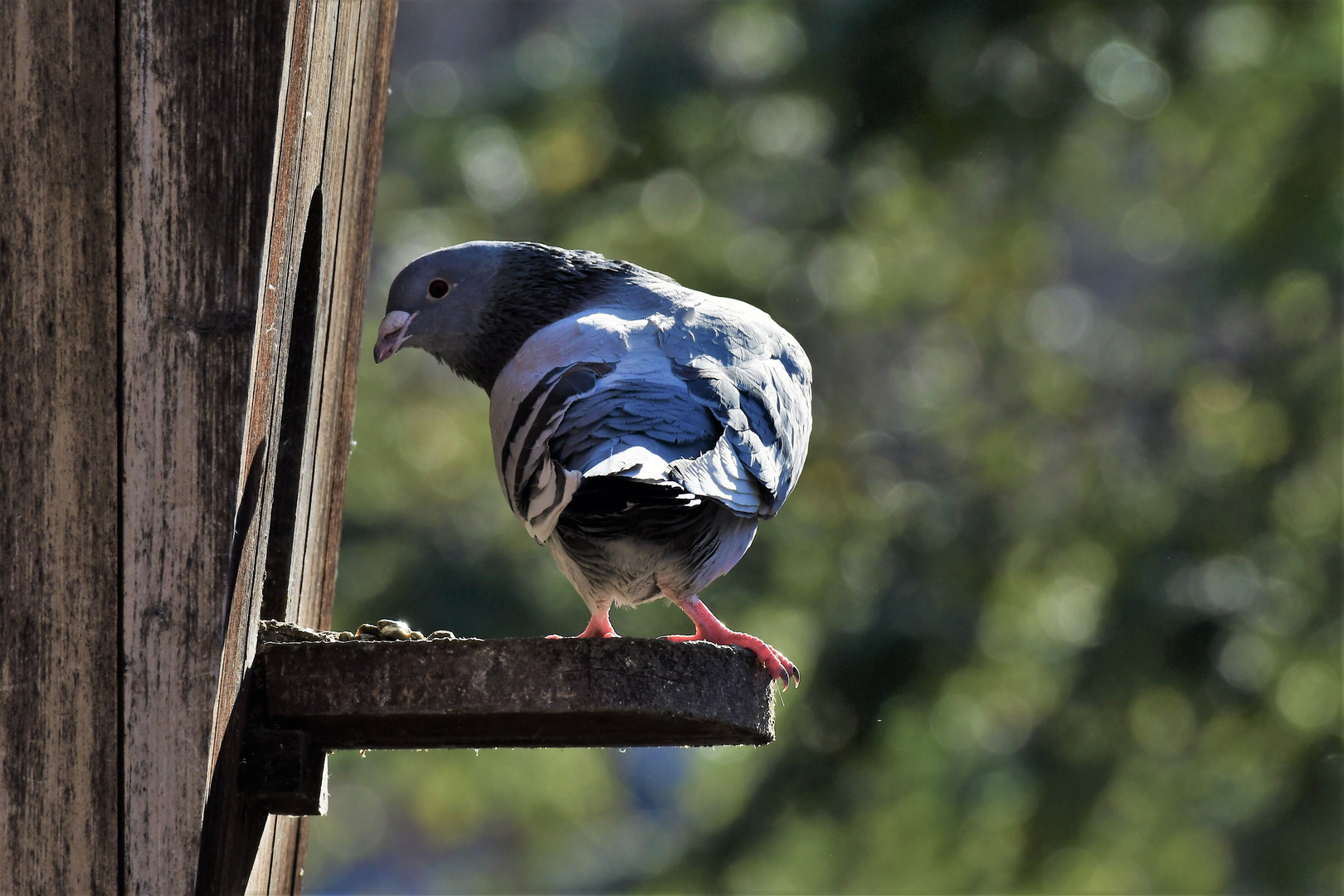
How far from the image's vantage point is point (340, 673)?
5.37ft

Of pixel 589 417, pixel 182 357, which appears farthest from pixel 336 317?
pixel 182 357

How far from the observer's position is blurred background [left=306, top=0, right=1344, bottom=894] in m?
5.11

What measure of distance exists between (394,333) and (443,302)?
116mm

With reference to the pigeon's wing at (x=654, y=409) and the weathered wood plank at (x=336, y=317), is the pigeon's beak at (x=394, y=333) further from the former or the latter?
the pigeon's wing at (x=654, y=409)

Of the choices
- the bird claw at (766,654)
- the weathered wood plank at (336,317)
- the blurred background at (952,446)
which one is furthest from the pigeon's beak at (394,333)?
the blurred background at (952,446)

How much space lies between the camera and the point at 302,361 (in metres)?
2.05

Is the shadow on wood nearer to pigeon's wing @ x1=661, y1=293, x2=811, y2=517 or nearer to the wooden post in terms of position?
the wooden post

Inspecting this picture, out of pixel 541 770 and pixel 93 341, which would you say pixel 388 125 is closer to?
pixel 541 770

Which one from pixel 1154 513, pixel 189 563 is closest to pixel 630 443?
pixel 189 563

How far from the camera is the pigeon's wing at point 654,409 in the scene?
6.02 ft

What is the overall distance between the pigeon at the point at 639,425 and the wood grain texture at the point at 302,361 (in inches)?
11.1

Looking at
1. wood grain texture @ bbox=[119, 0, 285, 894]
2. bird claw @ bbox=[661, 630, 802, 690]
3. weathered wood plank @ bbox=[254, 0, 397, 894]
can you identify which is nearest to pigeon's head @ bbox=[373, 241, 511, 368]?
weathered wood plank @ bbox=[254, 0, 397, 894]

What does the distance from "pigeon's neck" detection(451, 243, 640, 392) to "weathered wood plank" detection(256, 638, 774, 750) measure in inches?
40.0

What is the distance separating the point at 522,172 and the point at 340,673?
4714 millimetres
